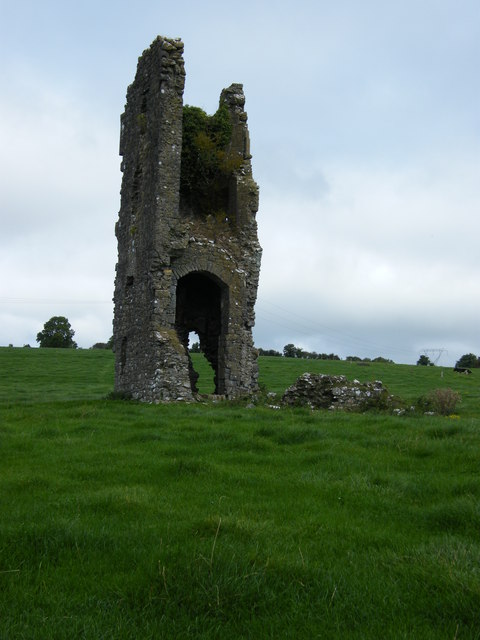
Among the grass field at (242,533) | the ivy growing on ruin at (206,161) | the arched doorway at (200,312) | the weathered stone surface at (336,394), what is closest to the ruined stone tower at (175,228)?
the ivy growing on ruin at (206,161)

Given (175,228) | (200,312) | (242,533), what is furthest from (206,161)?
(242,533)

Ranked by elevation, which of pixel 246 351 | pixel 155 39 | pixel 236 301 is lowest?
pixel 246 351

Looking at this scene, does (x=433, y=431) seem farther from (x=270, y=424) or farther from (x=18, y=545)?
(x=18, y=545)

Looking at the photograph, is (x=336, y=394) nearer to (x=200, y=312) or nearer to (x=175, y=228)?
(x=175, y=228)

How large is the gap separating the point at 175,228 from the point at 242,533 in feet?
47.2

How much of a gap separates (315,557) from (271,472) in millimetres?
3070

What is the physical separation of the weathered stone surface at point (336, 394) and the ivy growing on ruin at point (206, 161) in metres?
6.50

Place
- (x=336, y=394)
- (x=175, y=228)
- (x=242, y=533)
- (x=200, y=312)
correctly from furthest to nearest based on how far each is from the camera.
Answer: (x=200, y=312) < (x=175, y=228) < (x=336, y=394) < (x=242, y=533)

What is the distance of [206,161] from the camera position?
21312 millimetres

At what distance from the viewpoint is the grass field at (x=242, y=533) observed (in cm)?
419

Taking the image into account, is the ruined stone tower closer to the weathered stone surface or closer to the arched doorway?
the weathered stone surface

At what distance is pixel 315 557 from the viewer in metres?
5.17

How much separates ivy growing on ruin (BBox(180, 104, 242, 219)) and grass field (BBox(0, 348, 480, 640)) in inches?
479

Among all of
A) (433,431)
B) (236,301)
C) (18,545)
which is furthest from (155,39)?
(18,545)
